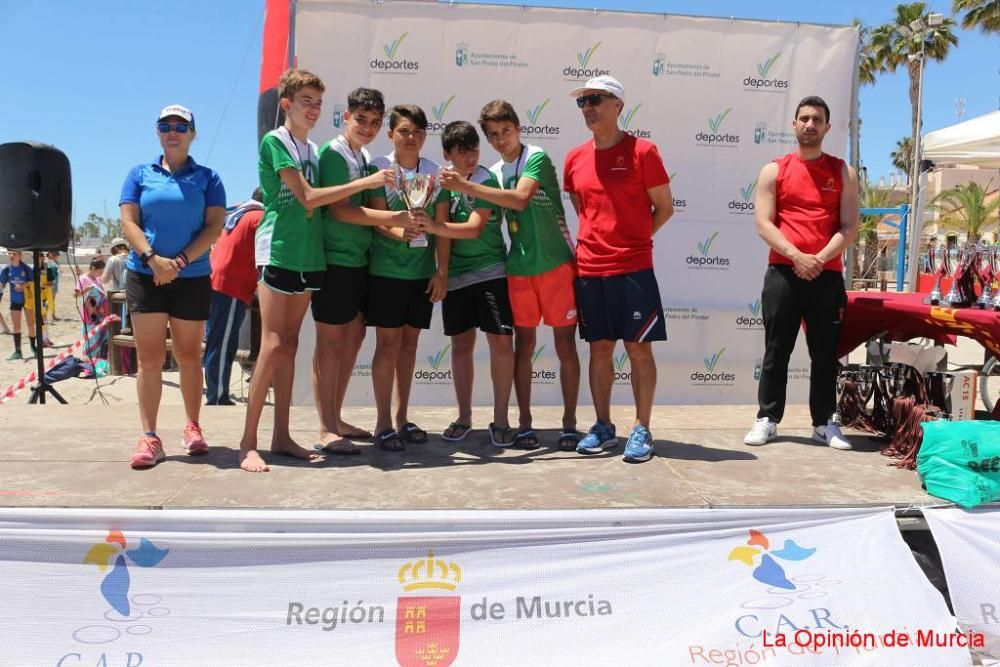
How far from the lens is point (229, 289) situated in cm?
560

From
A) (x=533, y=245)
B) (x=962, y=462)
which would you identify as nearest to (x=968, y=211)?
(x=962, y=462)

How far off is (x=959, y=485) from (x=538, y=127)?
341cm

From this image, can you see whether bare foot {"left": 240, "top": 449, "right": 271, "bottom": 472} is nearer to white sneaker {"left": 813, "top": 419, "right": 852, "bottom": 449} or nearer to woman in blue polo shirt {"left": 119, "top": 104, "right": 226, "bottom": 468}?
woman in blue polo shirt {"left": 119, "top": 104, "right": 226, "bottom": 468}

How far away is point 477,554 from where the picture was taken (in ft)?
8.60

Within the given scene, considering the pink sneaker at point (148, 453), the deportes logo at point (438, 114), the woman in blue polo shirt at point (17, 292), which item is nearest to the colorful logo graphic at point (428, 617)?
the pink sneaker at point (148, 453)

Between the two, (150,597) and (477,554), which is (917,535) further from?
(150,597)

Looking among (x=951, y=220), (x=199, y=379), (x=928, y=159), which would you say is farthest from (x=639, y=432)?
(x=951, y=220)

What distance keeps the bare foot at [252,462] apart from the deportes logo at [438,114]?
2.64 meters

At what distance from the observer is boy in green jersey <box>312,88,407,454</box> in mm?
3406

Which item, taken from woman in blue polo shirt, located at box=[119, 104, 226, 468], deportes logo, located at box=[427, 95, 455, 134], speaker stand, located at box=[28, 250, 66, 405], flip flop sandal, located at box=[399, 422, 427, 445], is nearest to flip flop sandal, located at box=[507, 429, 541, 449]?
flip flop sandal, located at box=[399, 422, 427, 445]

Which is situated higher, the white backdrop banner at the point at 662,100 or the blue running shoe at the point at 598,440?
the white backdrop banner at the point at 662,100

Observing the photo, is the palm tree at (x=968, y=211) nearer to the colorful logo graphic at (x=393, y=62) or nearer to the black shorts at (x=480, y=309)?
the colorful logo graphic at (x=393, y=62)

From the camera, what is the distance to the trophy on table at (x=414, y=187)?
332 centimetres

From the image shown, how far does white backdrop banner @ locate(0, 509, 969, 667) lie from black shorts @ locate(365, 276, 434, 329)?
117cm
